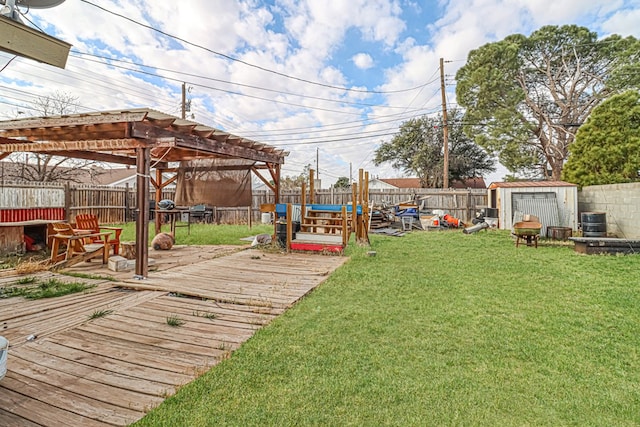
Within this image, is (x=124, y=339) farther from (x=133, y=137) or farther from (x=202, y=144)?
(x=202, y=144)

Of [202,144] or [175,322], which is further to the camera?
[202,144]

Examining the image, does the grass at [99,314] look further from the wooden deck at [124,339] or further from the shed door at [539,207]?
the shed door at [539,207]

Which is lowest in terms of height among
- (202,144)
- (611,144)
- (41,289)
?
(41,289)

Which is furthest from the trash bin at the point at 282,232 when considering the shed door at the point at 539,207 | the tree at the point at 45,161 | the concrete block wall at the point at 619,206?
the tree at the point at 45,161

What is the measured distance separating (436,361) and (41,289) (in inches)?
186

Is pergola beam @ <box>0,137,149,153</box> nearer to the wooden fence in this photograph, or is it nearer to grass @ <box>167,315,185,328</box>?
grass @ <box>167,315,185,328</box>

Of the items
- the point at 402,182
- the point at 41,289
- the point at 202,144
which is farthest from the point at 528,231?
the point at 402,182

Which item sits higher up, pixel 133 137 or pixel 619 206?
pixel 133 137

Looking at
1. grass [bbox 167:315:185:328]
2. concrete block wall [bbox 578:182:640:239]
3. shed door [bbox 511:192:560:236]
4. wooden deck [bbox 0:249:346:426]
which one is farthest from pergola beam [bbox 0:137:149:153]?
concrete block wall [bbox 578:182:640:239]

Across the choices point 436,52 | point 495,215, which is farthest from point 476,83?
point 495,215

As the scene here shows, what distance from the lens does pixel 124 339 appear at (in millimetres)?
2549

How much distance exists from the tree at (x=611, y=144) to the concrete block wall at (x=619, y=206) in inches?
42.4

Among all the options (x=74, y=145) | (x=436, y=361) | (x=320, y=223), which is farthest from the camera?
(x=320, y=223)

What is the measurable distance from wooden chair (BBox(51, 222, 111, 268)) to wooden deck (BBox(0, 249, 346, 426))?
826 mm
